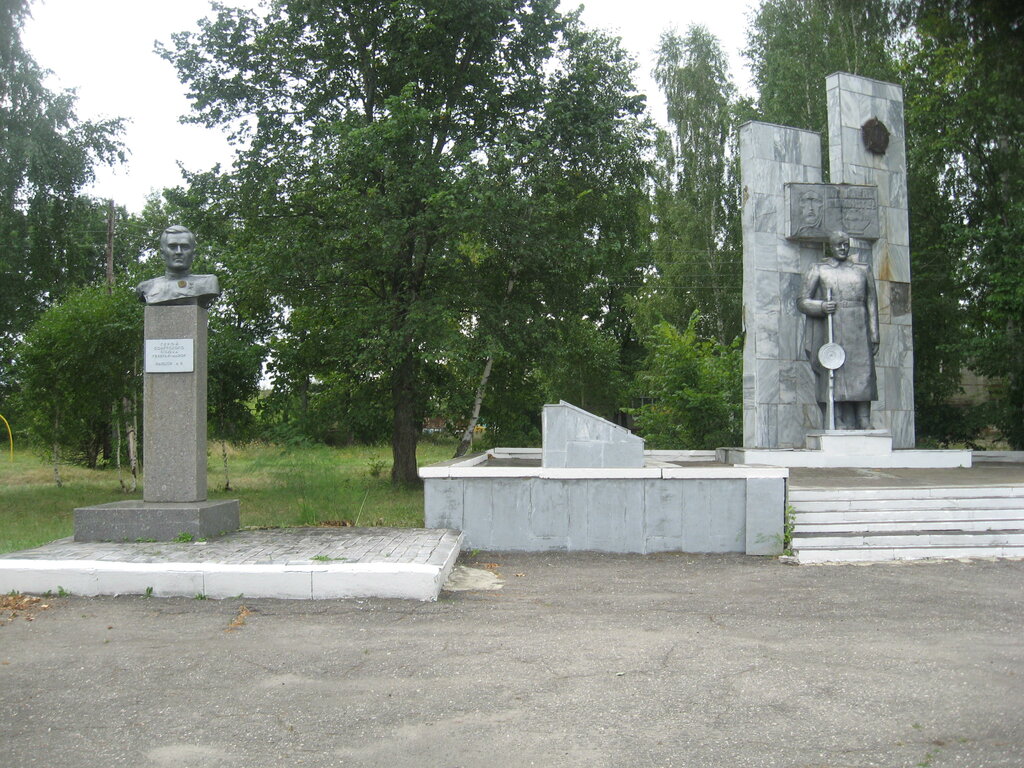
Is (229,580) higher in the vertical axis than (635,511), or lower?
lower

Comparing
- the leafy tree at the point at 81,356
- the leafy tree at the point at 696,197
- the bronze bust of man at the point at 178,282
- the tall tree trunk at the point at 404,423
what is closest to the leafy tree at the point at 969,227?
the leafy tree at the point at 696,197

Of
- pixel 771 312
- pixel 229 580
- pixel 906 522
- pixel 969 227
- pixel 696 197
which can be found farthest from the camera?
pixel 696 197

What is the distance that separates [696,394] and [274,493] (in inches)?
364

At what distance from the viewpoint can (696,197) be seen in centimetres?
2891

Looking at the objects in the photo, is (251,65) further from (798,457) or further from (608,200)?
(798,457)

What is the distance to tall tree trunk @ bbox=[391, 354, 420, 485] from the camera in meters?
17.5

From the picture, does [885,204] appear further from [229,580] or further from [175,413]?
[229,580]

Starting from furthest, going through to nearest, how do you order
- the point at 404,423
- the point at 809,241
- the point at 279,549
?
the point at 404,423 < the point at 809,241 < the point at 279,549

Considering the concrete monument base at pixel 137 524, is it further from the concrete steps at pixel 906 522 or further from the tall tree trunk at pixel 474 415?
the tall tree trunk at pixel 474 415

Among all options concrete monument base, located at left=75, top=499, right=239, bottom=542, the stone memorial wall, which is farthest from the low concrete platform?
the stone memorial wall

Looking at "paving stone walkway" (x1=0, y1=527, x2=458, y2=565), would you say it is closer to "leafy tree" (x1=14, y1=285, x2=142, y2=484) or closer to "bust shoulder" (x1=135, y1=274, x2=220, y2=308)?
"bust shoulder" (x1=135, y1=274, x2=220, y2=308)

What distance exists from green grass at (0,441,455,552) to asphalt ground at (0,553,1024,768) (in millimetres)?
4038

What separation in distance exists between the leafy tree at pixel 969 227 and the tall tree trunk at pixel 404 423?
1094 cm

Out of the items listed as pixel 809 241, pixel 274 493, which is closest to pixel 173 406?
pixel 274 493
